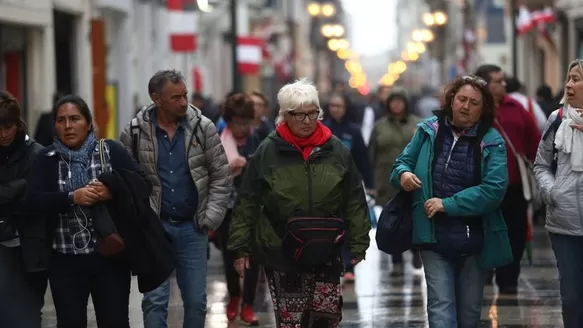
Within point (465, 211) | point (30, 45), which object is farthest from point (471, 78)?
point (30, 45)

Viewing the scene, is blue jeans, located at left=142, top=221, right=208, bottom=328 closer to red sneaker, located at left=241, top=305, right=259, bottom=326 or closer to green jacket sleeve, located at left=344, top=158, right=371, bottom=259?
green jacket sleeve, located at left=344, top=158, right=371, bottom=259

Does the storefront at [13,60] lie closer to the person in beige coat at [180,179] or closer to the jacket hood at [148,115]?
the jacket hood at [148,115]

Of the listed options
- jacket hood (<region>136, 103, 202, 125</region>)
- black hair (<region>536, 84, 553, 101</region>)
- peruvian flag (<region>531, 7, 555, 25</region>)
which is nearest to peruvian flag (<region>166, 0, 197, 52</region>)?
black hair (<region>536, 84, 553, 101</region>)

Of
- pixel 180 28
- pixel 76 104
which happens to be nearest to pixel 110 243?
pixel 76 104

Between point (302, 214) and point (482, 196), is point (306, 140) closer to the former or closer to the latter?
point (302, 214)

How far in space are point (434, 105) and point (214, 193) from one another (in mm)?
21755

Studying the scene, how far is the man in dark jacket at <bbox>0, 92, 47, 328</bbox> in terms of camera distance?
26.9ft

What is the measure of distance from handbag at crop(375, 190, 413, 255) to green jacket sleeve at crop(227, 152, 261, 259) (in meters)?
0.84

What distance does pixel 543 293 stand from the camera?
1237 centimetres

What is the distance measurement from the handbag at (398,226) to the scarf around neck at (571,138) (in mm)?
994

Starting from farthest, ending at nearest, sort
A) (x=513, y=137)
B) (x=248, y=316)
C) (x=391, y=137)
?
1. (x=391, y=137)
2. (x=513, y=137)
3. (x=248, y=316)

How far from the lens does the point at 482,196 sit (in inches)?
320

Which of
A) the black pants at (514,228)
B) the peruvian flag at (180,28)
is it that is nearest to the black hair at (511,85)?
the black pants at (514,228)

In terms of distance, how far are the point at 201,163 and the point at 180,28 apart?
19968mm
